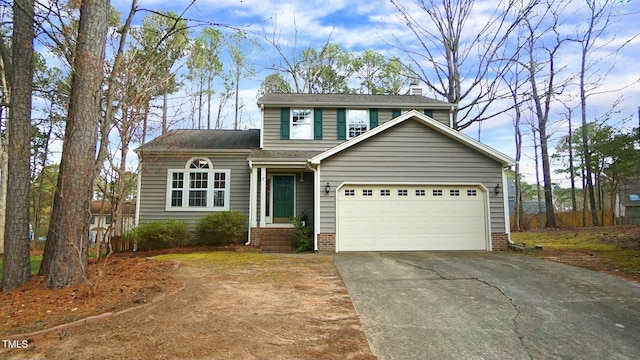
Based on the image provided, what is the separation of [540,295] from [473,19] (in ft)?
54.7

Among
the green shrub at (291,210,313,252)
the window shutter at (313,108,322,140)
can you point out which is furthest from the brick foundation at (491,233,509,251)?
the window shutter at (313,108,322,140)

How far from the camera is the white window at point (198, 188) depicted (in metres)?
12.9

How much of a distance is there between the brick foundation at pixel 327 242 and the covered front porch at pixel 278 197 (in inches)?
66.0

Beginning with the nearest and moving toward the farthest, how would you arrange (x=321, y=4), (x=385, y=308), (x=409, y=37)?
(x=385, y=308) < (x=321, y=4) < (x=409, y=37)

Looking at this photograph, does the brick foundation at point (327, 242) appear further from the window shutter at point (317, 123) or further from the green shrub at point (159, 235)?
the green shrub at point (159, 235)

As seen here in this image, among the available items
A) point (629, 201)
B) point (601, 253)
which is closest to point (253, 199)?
point (601, 253)

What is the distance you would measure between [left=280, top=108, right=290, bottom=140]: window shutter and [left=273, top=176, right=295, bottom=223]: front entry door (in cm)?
185

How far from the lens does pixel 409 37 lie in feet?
62.7

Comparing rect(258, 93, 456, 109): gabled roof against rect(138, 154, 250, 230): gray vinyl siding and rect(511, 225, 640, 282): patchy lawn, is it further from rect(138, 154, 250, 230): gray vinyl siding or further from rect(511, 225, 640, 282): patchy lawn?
rect(511, 225, 640, 282): patchy lawn

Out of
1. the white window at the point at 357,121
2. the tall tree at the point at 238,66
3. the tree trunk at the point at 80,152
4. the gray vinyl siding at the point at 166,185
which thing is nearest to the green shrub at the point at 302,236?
the gray vinyl siding at the point at 166,185

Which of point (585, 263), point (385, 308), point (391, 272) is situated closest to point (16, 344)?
point (385, 308)

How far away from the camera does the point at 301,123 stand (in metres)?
14.2

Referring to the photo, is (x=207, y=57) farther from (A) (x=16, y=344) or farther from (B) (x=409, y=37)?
(A) (x=16, y=344)

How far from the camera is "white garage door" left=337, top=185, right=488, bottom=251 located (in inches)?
412
